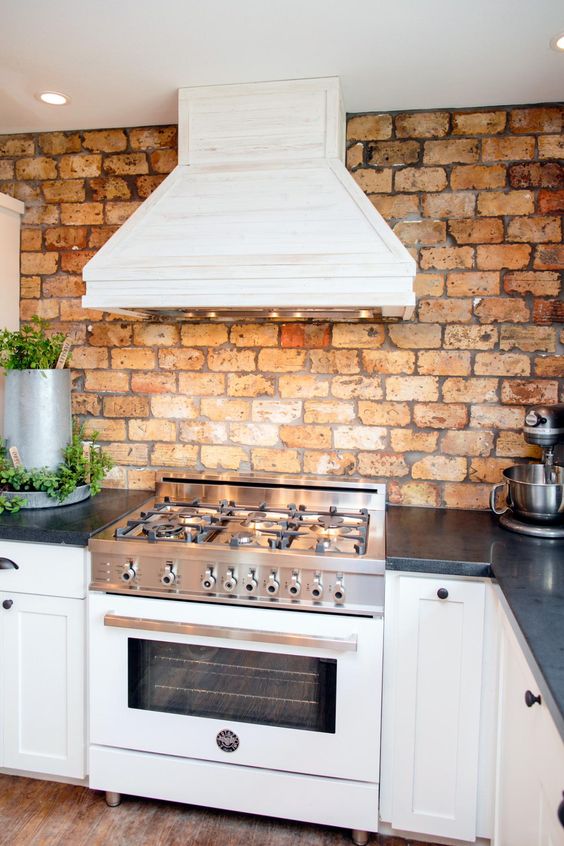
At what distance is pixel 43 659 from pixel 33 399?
0.98m

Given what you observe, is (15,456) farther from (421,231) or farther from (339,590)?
(421,231)

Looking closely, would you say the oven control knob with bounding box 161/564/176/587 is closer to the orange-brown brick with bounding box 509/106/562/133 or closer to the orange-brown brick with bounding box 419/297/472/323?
the orange-brown brick with bounding box 419/297/472/323

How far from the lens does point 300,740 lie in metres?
1.95

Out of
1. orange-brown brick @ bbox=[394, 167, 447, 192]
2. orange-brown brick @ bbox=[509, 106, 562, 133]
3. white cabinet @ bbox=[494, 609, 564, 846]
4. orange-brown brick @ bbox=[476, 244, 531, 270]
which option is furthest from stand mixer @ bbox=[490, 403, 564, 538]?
orange-brown brick @ bbox=[509, 106, 562, 133]

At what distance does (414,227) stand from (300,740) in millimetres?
1924

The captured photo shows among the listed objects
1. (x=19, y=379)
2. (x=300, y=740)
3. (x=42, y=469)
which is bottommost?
(x=300, y=740)

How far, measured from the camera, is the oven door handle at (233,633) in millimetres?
1863

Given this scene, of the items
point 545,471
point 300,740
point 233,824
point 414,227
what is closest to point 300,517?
point 300,740

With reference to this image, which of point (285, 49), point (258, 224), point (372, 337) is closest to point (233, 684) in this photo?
point (372, 337)

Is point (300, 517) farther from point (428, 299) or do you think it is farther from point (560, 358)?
point (560, 358)

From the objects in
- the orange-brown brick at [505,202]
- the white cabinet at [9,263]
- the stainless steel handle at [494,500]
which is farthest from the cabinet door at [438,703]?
the white cabinet at [9,263]

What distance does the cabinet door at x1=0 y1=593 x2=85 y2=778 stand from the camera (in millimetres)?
2133

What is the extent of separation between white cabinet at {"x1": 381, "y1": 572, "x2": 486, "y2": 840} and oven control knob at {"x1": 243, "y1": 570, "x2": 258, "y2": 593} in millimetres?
416

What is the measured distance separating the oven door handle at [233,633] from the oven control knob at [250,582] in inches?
5.0
